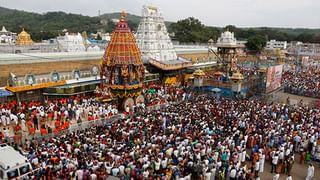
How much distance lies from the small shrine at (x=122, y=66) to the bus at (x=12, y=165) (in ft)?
36.9

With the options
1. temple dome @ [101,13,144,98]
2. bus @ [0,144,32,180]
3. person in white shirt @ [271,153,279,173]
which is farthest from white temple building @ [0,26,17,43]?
person in white shirt @ [271,153,279,173]

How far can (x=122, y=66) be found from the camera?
21000mm

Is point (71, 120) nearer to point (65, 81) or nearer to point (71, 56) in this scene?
point (65, 81)

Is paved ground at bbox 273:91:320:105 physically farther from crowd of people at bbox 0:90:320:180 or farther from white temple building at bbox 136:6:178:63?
white temple building at bbox 136:6:178:63

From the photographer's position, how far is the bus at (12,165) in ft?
32.3

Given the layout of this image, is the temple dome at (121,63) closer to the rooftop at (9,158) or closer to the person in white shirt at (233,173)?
the rooftop at (9,158)

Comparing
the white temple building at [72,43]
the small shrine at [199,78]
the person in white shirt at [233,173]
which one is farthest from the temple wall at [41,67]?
the person in white shirt at [233,173]

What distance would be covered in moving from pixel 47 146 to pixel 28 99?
1024 cm

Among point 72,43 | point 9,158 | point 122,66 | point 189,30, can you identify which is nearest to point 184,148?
point 9,158

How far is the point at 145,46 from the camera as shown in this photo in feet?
108

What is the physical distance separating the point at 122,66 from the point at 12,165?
12.1m

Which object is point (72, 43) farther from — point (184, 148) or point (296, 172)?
point (296, 172)

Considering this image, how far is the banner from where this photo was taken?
2820 centimetres

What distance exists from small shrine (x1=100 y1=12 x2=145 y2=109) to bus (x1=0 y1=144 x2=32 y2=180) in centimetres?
1124
